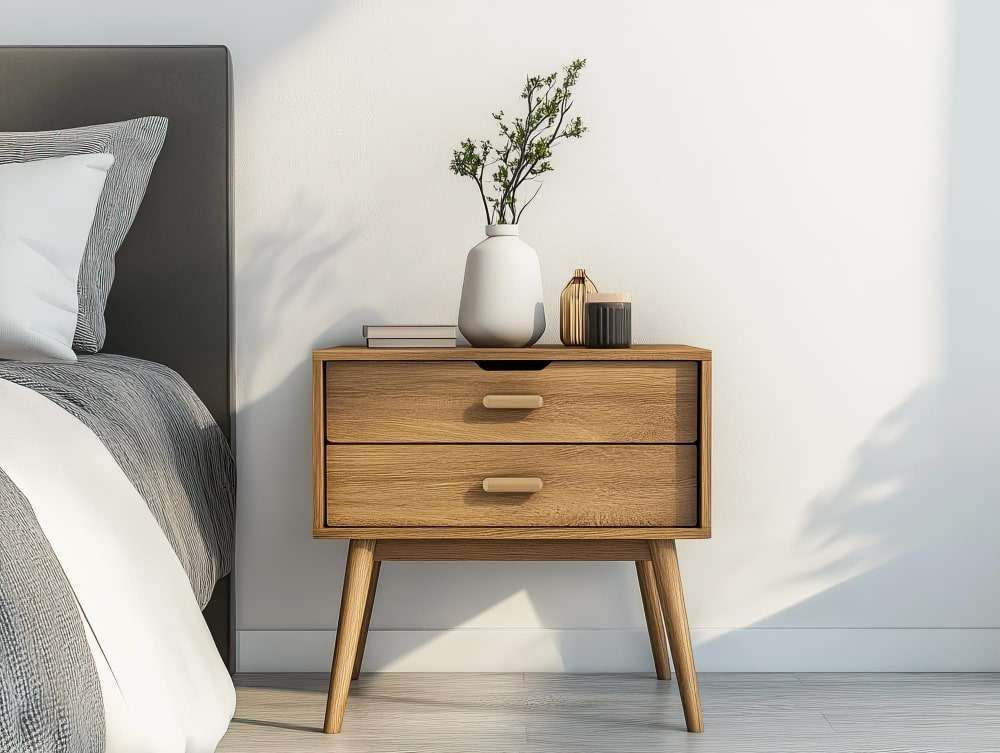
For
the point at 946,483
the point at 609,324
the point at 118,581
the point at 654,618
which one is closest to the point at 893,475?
the point at 946,483

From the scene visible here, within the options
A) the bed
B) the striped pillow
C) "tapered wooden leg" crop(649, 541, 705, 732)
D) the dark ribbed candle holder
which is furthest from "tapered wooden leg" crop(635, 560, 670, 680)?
the striped pillow

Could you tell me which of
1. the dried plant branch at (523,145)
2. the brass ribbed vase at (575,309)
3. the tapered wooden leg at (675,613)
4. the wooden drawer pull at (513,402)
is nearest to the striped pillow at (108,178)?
the dried plant branch at (523,145)

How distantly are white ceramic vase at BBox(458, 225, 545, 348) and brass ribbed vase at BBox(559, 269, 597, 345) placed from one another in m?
0.06

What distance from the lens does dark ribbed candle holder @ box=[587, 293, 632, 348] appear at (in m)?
1.54

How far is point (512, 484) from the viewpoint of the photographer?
4.73ft

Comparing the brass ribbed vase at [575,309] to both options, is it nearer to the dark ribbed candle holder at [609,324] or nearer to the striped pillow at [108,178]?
the dark ribbed candle holder at [609,324]

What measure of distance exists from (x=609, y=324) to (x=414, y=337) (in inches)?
13.1

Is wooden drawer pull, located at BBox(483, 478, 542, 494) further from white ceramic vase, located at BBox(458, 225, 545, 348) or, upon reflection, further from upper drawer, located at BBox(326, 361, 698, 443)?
white ceramic vase, located at BBox(458, 225, 545, 348)

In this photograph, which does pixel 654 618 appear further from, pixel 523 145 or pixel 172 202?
pixel 172 202

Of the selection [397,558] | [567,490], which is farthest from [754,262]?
[397,558]

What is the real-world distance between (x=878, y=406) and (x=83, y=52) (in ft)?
5.49

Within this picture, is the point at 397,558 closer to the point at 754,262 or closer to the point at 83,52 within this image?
the point at 754,262

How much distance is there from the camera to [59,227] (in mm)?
1422

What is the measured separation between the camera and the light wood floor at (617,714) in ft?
4.82
